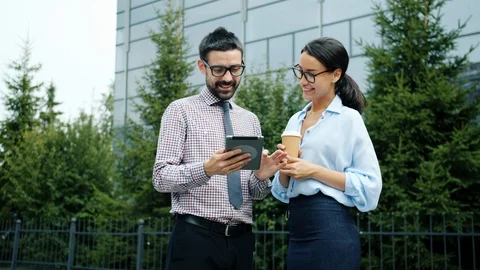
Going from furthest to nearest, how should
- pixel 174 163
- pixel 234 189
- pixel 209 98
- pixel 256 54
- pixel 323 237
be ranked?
pixel 256 54, pixel 209 98, pixel 234 189, pixel 174 163, pixel 323 237

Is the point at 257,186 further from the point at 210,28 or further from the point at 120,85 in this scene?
the point at 120,85

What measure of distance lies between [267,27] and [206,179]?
15265 millimetres

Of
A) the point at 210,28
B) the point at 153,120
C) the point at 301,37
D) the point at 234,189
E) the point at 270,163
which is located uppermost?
the point at 210,28

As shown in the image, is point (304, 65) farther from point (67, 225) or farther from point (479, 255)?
point (67, 225)

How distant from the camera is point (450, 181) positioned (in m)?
8.41

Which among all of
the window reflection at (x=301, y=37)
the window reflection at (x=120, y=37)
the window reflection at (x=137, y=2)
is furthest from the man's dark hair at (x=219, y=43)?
the window reflection at (x=120, y=37)

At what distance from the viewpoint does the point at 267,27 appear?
57.0 feet

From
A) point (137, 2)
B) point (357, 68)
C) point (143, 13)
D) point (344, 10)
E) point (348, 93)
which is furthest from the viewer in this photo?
point (137, 2)

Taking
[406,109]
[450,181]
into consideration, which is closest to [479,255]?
[450,181]

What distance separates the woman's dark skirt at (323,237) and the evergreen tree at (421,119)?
619cm

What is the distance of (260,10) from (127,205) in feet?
26.1

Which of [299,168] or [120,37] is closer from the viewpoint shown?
[299,168]

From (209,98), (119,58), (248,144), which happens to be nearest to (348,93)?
(248,144)

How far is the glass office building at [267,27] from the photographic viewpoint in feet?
44.2
